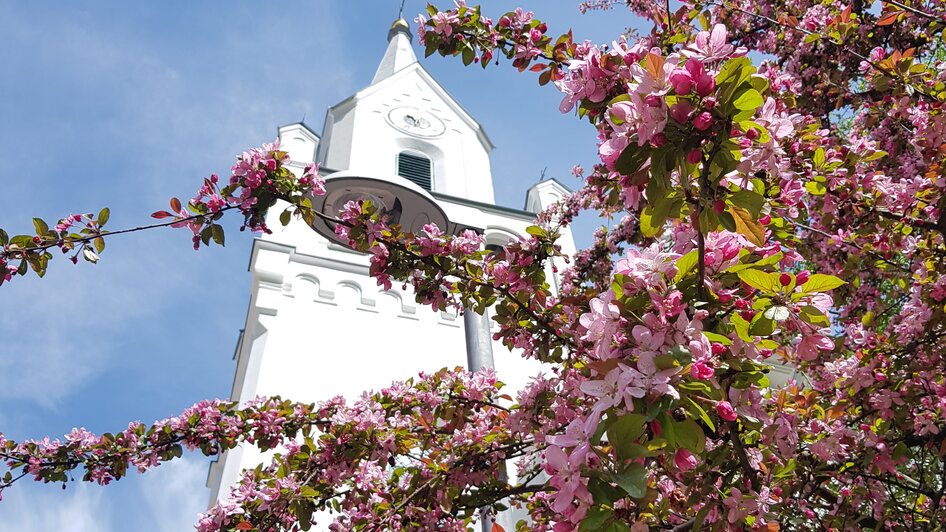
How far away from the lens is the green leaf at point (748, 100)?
1.25 meters

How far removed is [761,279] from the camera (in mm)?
1377

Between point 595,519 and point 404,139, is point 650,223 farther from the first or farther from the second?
point 404,139

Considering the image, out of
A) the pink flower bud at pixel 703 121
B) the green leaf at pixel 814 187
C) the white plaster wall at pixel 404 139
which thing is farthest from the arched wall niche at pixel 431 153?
the pink flower bud at pixel 703 121

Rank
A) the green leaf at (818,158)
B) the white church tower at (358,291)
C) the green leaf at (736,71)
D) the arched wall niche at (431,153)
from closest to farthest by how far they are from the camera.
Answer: the green leaf at (736,71) < the green leaf at (818,158) < the white church tower at (358,291) < the arched wall niche at (431,153)

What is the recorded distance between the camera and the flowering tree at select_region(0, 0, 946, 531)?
1298 mm

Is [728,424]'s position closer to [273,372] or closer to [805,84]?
[805,84]

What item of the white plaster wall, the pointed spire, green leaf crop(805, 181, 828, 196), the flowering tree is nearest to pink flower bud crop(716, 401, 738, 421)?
the flowering tree

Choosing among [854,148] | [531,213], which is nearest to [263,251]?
[531,213]

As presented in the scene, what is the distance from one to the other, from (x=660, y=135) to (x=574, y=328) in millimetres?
1447

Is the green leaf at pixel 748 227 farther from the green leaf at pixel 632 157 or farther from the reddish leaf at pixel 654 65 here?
the reddish leaf at pixel 654 65

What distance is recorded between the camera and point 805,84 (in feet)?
14.1

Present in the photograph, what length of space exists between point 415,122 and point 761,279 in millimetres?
17608

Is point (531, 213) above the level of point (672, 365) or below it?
above

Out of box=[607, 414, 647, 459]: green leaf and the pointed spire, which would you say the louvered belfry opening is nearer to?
the pointed spire
